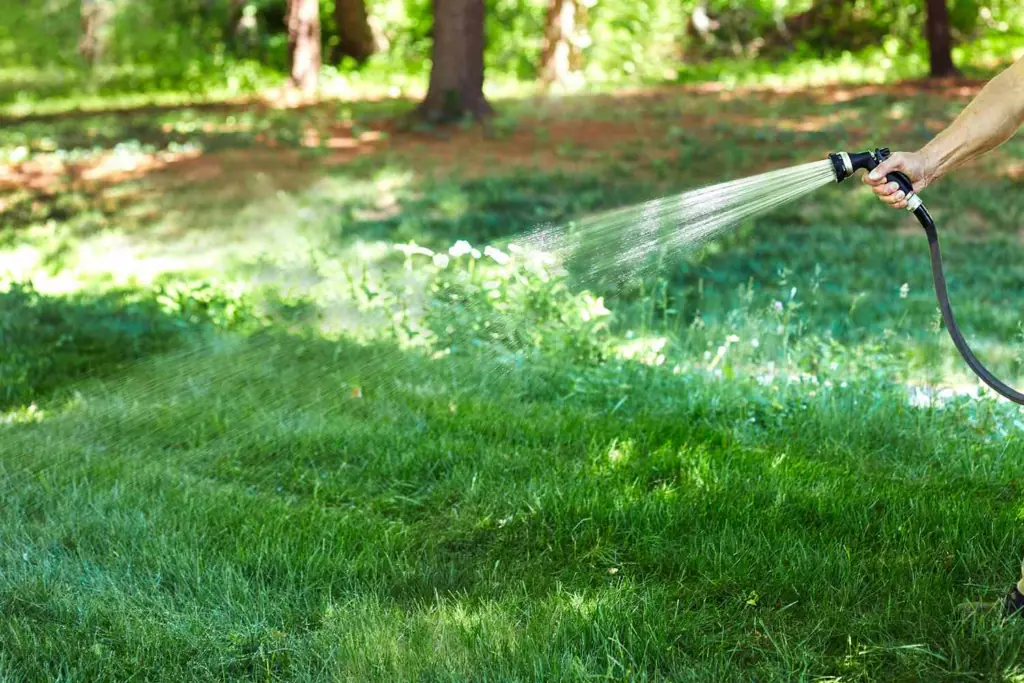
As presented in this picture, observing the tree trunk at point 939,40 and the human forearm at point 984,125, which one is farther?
the tree trunk at point 939,40

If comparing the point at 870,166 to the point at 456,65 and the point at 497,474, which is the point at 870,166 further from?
the point at 456,65

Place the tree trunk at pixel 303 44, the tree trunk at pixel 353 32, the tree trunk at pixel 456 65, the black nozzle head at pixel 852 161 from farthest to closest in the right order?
the tree trunk at pixel 353 32 → the tree trunk at pixel 303 44 → the tree trunk at pixel 456 65 → the black nozzle head at pixel 852 161

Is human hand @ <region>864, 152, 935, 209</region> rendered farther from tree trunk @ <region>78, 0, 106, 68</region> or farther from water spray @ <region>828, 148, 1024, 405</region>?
tree trunk @ <region>78, 0, 106, 68</region>

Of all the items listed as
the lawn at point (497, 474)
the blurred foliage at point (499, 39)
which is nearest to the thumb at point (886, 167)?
the lawn at point (497, 474)

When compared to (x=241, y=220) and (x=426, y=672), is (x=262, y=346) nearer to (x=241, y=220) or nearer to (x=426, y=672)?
(x=426, y=672)

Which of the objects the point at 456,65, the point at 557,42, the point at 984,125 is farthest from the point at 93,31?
the point at 984,125

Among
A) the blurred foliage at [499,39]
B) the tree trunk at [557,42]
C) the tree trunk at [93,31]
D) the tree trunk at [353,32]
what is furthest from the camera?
the tree trunk at [353,32]

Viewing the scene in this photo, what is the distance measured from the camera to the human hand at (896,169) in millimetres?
2994

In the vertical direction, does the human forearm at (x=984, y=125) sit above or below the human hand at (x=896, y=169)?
above

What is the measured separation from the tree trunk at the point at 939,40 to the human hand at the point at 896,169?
48.2 feet

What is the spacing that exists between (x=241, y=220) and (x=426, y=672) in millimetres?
8397

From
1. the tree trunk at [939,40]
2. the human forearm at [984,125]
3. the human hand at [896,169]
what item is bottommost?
the human hand at [896,169]

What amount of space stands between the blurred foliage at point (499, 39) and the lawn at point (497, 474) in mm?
12807

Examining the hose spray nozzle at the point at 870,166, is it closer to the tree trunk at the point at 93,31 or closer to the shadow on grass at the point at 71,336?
the shadow on grass at the point at 71,336
